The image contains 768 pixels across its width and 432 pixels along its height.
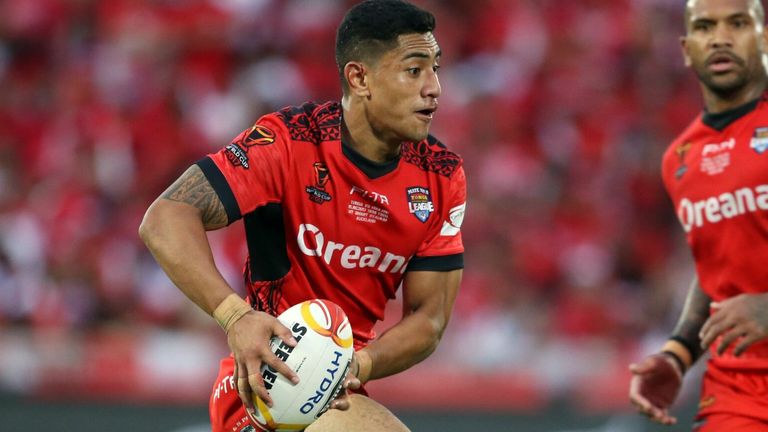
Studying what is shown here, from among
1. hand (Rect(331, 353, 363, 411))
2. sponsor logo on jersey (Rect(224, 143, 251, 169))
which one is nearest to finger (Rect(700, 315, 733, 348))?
hand (Rect(331, 353, 363, 411))

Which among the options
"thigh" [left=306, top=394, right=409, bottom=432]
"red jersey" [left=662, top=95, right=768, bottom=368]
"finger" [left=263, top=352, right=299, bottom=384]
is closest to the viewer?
"finger" [left=263, top=352, right=299, bottom=384]

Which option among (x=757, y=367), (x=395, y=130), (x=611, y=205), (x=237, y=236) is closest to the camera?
(x=395, y=130)

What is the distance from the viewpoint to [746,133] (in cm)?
545

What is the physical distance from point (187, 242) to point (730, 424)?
8.54 feet

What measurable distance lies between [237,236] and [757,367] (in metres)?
5.63

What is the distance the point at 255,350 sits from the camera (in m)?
4.04

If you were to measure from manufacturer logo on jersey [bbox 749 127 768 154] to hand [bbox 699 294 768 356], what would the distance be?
0.84 meters

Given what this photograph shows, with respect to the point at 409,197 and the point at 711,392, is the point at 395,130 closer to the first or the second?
the point at 409,197

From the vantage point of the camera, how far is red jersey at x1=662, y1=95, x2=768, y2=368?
5289 millimetres

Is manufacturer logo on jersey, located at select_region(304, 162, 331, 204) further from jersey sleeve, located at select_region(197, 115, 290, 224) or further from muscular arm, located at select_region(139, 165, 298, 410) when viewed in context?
muscular arm, located at select_region(139, 165, 298, 410)

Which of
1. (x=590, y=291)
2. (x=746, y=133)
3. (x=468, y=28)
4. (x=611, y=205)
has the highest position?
(x=468, y=28)

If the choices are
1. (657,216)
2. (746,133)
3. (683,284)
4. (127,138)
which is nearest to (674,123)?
(657,216)

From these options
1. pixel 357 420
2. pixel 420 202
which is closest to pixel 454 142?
pixel 420 202

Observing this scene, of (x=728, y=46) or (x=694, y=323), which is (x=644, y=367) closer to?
(x=694, y=323)
